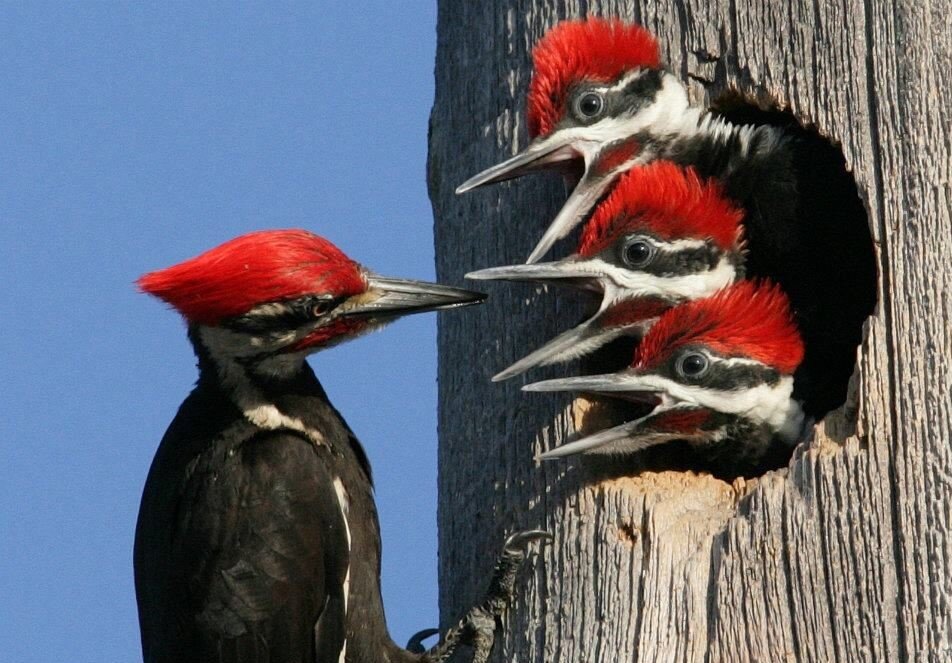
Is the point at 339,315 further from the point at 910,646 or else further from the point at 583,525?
the point at 910,646

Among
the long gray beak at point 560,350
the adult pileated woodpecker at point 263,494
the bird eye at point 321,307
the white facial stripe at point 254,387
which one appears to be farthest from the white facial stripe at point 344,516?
the long gray beak at point 560,350

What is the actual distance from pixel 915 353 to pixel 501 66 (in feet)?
4.45

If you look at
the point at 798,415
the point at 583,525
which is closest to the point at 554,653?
the point at 583,525

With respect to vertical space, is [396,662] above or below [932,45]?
below

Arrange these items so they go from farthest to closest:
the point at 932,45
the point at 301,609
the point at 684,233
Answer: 1. the point at 301,609
2. the point at 684,233
3. the point at 932,45

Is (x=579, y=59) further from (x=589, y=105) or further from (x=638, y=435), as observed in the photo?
(x=638, y=435)

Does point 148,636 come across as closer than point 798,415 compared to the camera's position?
No

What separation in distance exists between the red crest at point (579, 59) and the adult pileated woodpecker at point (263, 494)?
54 cm

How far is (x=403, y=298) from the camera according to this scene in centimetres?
363

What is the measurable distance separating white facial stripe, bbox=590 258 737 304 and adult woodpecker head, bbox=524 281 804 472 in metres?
0.05

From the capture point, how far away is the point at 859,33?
10.7 feet

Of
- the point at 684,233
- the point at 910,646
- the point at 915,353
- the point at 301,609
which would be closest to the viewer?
the point at 910,646

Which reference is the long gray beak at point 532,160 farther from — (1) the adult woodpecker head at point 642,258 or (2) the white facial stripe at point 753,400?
(2) the white facial stripe at point 753,400

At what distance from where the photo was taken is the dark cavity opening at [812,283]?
3508 mm
